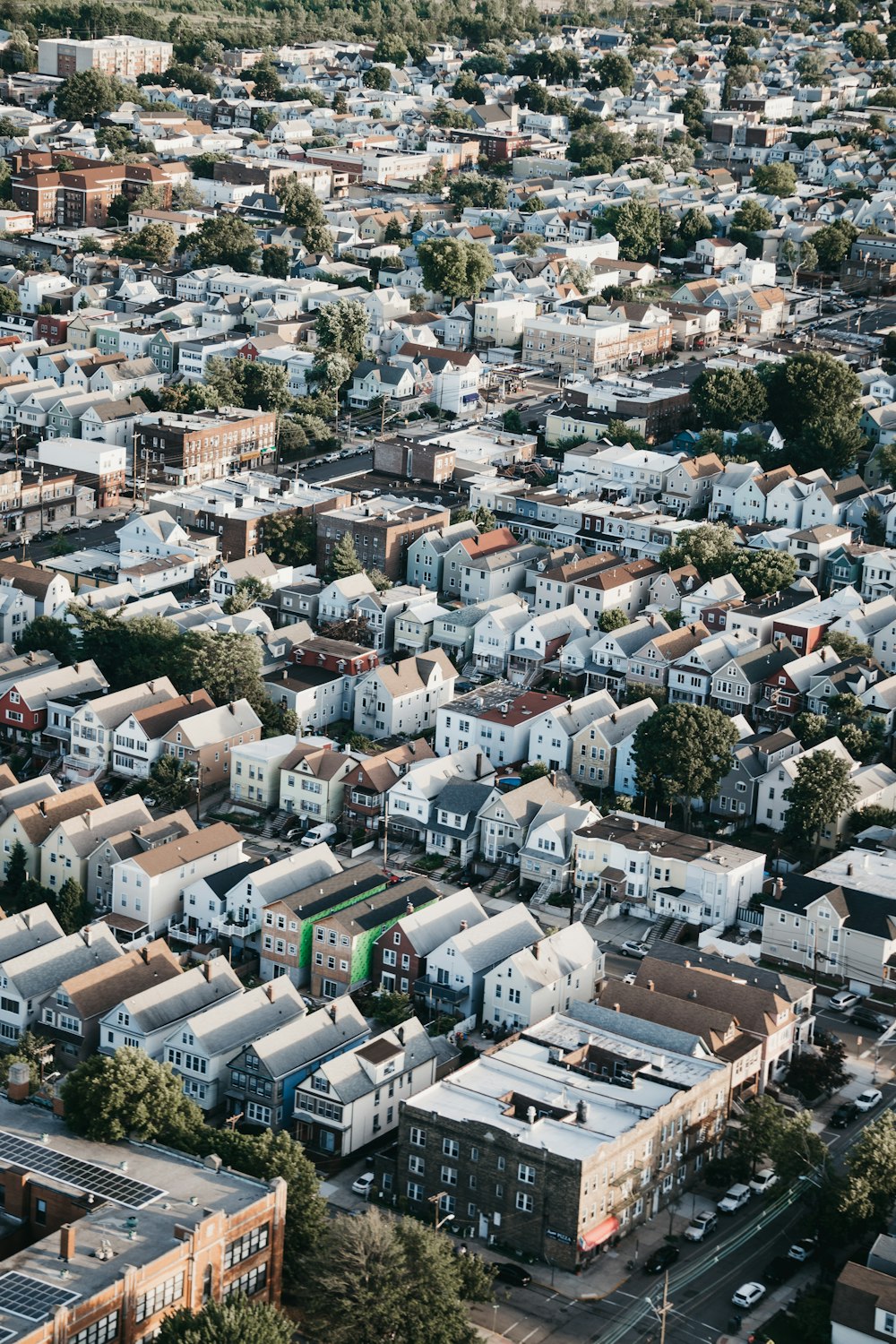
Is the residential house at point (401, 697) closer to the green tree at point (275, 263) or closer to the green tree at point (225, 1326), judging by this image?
the green tree at point (225, 1326)

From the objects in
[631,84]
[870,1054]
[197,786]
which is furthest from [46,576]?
[631,84]

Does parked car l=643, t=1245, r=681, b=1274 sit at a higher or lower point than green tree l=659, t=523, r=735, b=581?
lower

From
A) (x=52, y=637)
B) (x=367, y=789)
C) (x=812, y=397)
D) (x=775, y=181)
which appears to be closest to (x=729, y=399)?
(x=812, y=397)

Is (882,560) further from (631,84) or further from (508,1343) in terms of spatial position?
(631,84)

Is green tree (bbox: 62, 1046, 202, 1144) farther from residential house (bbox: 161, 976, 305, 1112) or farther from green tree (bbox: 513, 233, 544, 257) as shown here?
green tree (bbox: 513, 233, 544, 257)

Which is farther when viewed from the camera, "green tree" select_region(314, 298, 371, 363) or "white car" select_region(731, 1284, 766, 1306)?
"green tree" select_region(314, 298, 371, 363)

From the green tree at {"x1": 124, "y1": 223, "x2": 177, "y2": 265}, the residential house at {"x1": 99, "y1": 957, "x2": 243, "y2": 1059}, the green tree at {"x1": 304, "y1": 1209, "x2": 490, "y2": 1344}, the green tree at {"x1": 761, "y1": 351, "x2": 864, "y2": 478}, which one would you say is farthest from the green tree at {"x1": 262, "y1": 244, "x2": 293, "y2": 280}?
the green tree at {"x1": 304, "y1": 1209, "x2": 490, "y2": 1344}

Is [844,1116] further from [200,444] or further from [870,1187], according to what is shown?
[200,444]

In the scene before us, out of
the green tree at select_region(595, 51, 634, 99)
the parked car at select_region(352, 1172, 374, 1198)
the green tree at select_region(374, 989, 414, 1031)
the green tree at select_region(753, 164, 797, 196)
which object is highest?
the green tree at select_region(595, 51, 634, 99)
